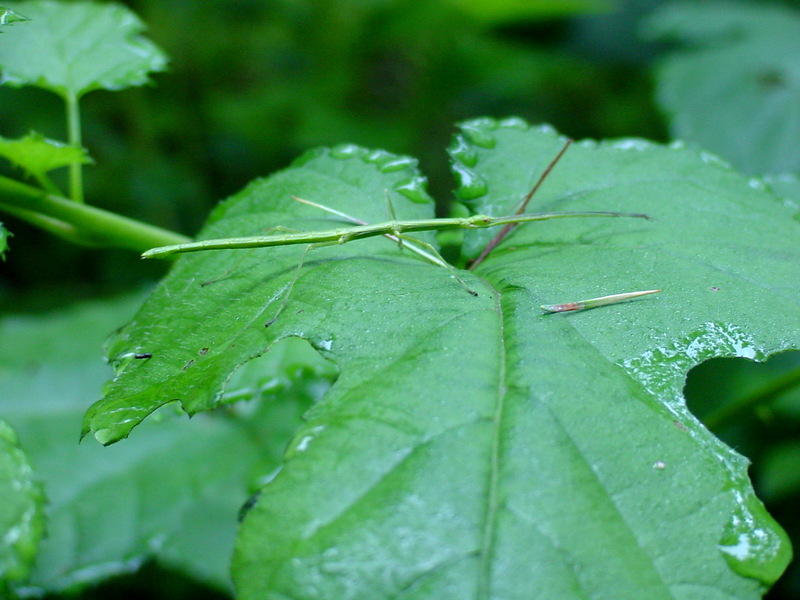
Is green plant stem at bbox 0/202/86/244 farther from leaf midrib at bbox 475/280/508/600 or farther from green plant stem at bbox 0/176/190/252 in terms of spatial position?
leaf midrib at bbox 475/280/508/600

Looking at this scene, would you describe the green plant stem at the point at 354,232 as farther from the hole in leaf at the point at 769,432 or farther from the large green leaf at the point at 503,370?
the hole in leaf at the point at 769,432

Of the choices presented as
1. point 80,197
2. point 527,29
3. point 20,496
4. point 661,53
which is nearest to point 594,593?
point 20,496

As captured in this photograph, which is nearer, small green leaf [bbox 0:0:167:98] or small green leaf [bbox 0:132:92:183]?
small green leaf [bbox 0:132:92:183]

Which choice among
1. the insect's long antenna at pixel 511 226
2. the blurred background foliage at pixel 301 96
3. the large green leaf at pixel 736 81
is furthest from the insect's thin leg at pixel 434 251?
the blurred background foliage at pixel 301 96

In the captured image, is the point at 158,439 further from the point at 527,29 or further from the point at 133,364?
the point at 527,29

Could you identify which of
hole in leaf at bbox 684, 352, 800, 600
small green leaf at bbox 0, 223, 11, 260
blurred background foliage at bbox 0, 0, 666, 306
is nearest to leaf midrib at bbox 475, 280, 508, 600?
small green leaf at bbox 0, 223, 11, 260

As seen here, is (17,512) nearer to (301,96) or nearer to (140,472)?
(140,472)
